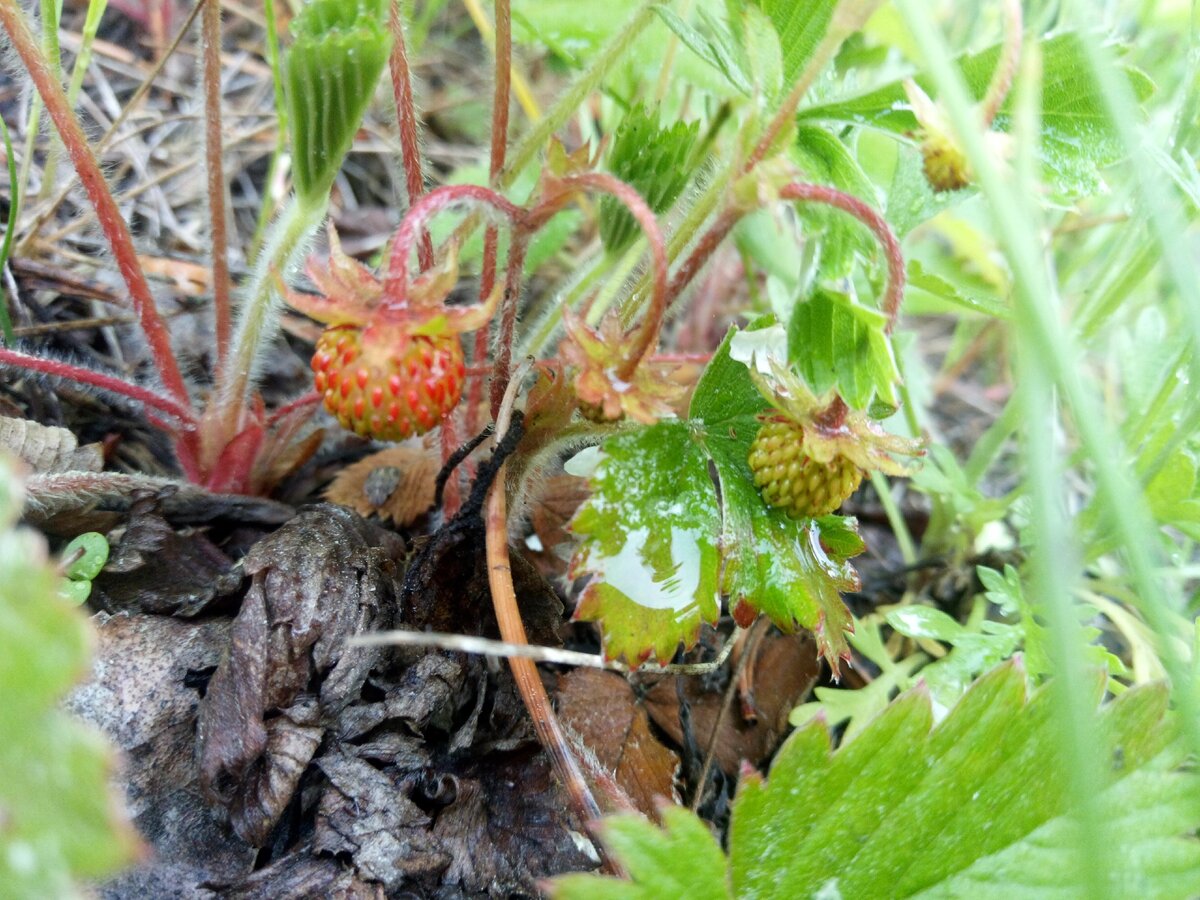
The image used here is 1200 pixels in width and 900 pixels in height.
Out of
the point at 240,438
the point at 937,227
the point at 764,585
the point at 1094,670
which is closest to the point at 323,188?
the point at 240,438

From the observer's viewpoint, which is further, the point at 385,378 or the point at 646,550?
the point at 646,550

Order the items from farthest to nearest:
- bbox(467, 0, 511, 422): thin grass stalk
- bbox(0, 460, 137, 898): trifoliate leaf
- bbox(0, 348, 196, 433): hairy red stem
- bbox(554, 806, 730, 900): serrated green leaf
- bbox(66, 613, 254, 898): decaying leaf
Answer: bbox(0, 348, 196, 433): hairy red stem < bbox(467, 0, 511, 422): thin grass stalk < bbox(66, 613, 254, 898): decaying leaf < bbox(554, 806, 730, 900): serrated green leaf < bbox(0, 460, 137, 898): trifoliate leaf

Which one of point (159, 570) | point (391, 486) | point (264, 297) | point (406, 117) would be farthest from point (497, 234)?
point (159, 570)

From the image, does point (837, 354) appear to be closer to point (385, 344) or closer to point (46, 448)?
point (385, 344)

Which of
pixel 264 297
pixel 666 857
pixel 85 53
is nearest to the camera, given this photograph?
pixel 666 857

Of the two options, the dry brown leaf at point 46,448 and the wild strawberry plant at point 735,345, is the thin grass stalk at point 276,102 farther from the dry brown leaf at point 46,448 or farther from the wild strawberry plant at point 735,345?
the dry brown leaf at point 46,448

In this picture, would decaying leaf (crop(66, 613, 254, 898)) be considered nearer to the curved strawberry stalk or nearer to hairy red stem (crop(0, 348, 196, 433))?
hairy red stem (crop(0, 348, 196, 433))

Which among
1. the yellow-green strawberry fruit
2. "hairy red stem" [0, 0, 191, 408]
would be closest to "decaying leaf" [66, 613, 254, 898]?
"hairy red stem" [0, 0, 191, 408]
